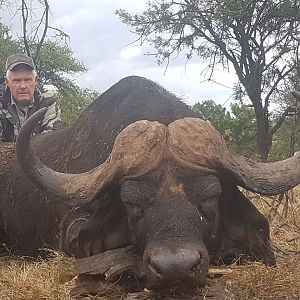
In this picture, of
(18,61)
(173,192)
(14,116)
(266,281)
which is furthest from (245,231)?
(18,61)

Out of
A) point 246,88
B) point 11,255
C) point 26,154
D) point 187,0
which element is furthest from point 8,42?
point 26,154

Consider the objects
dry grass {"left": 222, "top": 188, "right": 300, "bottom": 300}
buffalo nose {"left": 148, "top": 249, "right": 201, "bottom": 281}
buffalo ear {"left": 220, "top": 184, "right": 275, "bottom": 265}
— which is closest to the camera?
buffalo nose {"left": 148, "top": 249, "right": 201, "bottom": 281}

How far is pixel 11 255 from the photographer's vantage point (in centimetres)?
607

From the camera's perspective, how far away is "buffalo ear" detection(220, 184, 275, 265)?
14.5ft

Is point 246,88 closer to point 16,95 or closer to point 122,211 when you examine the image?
point 16,95

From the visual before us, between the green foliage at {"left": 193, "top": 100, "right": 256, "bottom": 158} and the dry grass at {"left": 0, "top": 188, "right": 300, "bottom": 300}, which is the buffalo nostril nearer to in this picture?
the dry grass at {"left": 0, "top": 188, "right": 300, "bottom": 300}

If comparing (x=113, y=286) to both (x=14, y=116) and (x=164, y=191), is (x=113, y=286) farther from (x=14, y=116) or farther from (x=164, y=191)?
(x=14, y=116)

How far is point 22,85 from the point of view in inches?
293

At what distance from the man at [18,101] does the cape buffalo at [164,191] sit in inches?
104

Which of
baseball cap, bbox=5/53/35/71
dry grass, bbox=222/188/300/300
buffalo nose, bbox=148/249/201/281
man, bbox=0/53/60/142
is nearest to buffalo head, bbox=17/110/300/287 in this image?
buffalo nose, bbox=148/249/201/281

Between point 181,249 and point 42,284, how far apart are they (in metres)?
1.21

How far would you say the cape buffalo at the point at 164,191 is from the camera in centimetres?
355

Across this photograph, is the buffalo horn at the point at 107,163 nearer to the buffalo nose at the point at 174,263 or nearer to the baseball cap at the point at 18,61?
the buffalo nose at the point at 174,263

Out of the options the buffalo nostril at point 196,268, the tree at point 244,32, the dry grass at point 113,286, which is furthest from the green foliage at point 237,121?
the buffalo nostril at point 196,268
